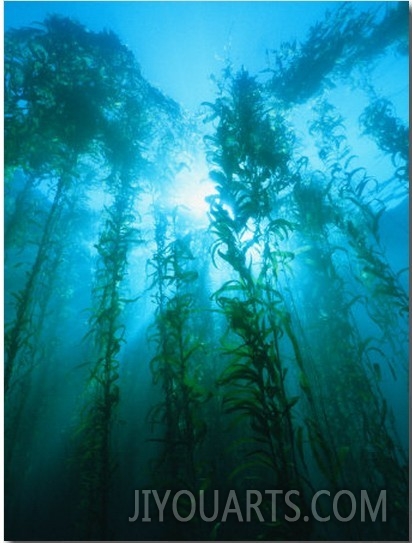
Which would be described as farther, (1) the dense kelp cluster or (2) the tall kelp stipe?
(1) the dense kelp cluster

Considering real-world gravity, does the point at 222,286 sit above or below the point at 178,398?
above

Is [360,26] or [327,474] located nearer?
[327,474]

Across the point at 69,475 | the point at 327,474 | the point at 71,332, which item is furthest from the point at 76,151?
the point at 71,332

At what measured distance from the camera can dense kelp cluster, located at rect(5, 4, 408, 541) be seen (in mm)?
2785

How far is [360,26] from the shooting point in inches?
249

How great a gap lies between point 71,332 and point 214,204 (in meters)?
→ 14.3

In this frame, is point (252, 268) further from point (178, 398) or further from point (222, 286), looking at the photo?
point (178, 398)

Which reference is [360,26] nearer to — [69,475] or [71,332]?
[69,475]

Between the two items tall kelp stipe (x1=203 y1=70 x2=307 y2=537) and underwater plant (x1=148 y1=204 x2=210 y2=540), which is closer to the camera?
tall kelp stipe (x1=203 y1=70 x2=307 y2=537)

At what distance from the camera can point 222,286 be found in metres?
2.80

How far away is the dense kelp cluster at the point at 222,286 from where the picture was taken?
2.79m

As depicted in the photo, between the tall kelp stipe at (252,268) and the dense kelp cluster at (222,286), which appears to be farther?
the dense kelp cluster at (222,286)

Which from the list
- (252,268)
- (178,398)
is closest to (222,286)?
(252,268)

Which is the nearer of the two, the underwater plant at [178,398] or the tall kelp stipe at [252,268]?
the tall kelp stipe at [252,268]
